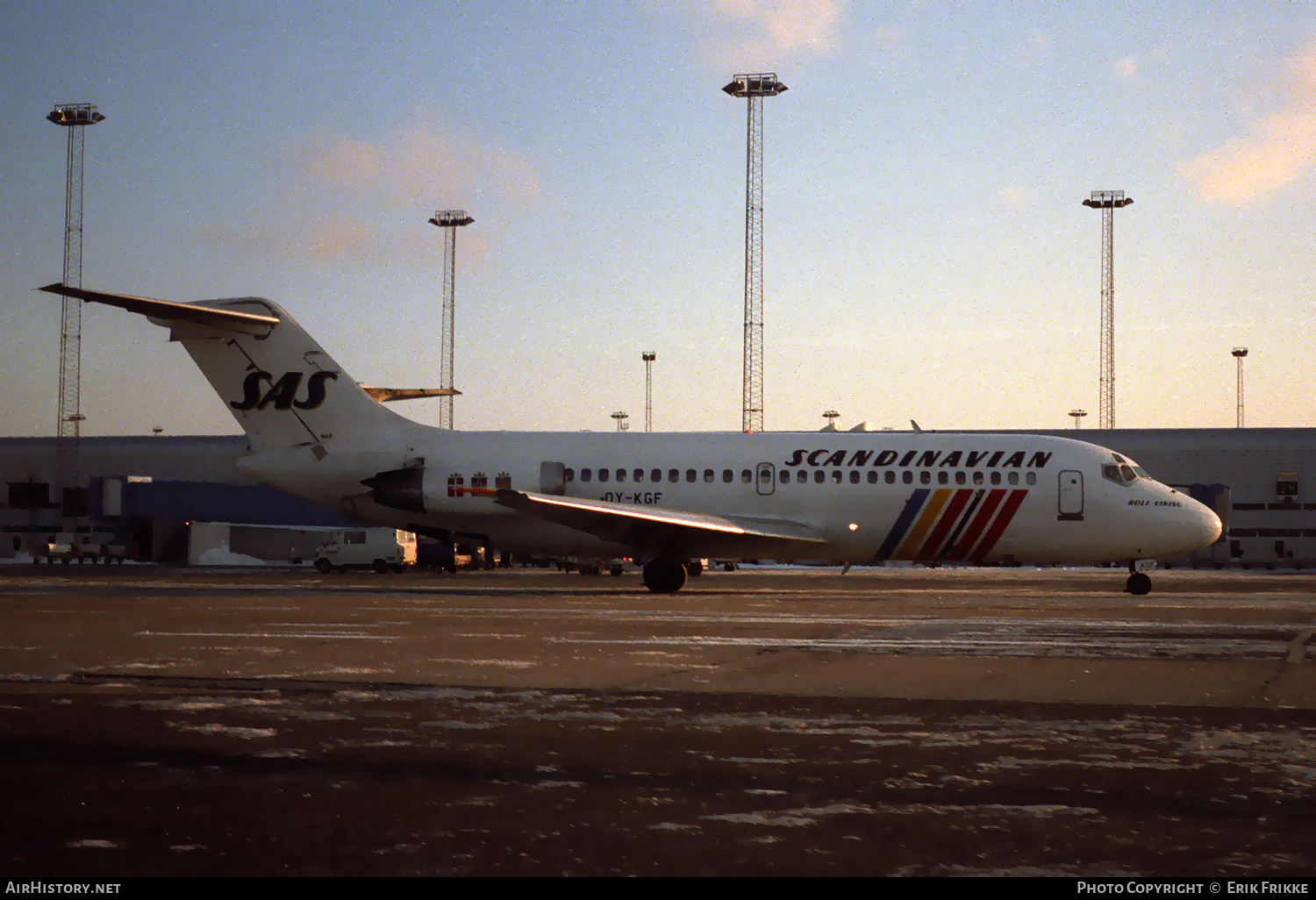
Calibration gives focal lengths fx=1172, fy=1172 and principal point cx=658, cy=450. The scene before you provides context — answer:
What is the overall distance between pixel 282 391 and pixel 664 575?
36.0 feet

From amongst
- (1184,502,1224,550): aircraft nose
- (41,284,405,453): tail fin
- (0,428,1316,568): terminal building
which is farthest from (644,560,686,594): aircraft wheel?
(0,428,1316,568): terminal building

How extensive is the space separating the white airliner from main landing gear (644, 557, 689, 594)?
0.05m

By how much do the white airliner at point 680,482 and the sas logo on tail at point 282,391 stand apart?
1.3 inches

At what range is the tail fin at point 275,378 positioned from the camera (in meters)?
30.1

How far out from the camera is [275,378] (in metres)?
30.2

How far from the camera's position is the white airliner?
28.7m

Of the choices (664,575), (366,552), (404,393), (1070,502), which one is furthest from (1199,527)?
(366,552)

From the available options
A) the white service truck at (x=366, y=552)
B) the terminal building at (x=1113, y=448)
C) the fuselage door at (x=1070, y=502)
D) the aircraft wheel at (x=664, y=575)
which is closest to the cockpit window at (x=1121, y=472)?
the fuselage door at (x=1070, y=502)

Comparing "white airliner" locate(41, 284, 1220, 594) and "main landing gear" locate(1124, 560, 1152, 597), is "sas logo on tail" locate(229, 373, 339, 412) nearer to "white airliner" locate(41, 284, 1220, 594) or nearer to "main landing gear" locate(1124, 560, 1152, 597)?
"white airliner" locate(41, 284, 1220, 594)

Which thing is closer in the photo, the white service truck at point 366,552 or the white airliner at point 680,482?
the white airliner at point 680,482

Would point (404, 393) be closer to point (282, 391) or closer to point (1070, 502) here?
point (282, 391)

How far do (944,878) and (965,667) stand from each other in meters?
7.99

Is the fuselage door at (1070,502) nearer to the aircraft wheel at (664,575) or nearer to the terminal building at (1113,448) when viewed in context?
the aircraft wheel at (664,575)

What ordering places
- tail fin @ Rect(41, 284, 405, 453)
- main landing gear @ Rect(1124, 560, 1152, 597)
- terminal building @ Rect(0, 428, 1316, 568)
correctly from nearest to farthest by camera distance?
1. main landing gear @ Rect(1124, 560, 1152, 597)
2. tail fin @ Rect(41, 284, 405, 453)
3. terminal building @ Rect(0, 428, 1316, 568)
